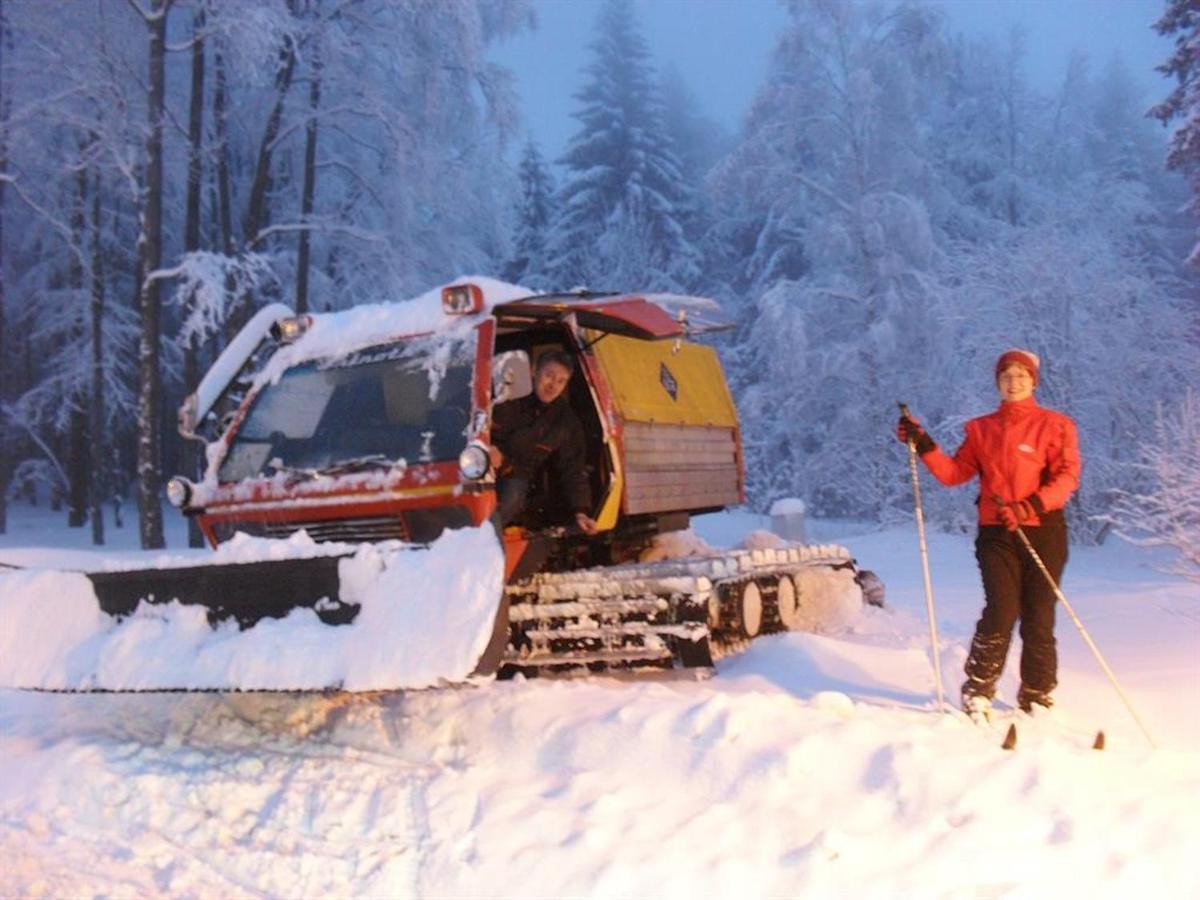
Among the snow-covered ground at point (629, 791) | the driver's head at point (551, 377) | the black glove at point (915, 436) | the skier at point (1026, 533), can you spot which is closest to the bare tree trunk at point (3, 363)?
the driver's head at point (551, 377)

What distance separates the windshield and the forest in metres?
8.91

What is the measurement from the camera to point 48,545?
2352cm

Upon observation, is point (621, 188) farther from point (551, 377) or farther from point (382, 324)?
point (551, 377)

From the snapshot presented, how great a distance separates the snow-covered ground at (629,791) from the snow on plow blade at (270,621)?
0.47m

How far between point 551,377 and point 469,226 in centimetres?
1667

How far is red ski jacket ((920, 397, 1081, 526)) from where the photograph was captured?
508cm

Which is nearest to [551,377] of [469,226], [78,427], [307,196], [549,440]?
[549,440]

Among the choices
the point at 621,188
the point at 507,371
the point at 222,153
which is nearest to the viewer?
the point at 507,371

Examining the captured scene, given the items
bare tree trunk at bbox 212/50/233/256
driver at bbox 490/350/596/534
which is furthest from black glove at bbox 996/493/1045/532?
bare tree trunk at bbox 212/50/233/256

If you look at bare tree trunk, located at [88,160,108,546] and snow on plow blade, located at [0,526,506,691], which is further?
bare tree trunk, located at [88,160,108,546]

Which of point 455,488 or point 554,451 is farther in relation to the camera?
point 554,451

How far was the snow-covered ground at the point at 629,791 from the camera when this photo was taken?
370 cm

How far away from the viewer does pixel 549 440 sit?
6770mm

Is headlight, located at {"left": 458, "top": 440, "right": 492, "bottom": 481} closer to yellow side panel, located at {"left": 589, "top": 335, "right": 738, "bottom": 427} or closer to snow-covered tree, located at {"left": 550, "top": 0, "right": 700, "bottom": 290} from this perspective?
yellow side panel, located at {"left": 589, "top": 335, "right": 738, "bottom": 427}
